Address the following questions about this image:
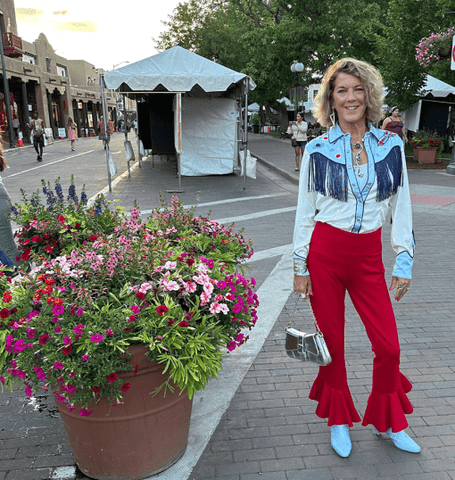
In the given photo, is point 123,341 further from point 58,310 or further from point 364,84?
point 364,84

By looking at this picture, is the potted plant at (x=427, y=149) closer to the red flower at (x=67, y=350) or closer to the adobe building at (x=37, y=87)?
the red flower at (x=67, y=350)

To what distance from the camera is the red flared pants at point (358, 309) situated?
2480mm

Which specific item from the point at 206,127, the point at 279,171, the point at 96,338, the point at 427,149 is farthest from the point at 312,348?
the point at 427,149

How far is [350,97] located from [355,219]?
62cm

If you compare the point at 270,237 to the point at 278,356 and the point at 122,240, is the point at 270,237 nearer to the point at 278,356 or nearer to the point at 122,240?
the point at 278,356

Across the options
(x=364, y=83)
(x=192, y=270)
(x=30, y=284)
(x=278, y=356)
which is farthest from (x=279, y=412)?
(x=364, y=83)

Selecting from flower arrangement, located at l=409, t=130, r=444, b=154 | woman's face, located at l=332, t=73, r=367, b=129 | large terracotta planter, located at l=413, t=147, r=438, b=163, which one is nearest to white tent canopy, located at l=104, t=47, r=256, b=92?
large terracotta planter, located at l=413, t=147, r=438, b=163

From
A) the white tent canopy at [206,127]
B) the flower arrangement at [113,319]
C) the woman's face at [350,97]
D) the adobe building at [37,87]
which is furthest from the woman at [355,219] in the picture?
the adobe building at [37,87]

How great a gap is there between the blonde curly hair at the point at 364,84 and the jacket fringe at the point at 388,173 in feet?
0.71

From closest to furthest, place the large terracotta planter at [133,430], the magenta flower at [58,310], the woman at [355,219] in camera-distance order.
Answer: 1. the magenta flower at [58,310]
2. the large terracotta planter at [133,430]
3. the woman at [355,219]

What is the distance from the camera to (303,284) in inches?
102

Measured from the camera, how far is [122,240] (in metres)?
2.96

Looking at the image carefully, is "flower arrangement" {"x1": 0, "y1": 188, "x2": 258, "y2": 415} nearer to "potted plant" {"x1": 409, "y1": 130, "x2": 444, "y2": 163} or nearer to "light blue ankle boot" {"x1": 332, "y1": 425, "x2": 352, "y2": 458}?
"light blue ankle boot" {"x1": 332, "y1": 425, "x2": 352, "y2": 458}

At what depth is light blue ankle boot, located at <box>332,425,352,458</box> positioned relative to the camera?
2.71 metres
